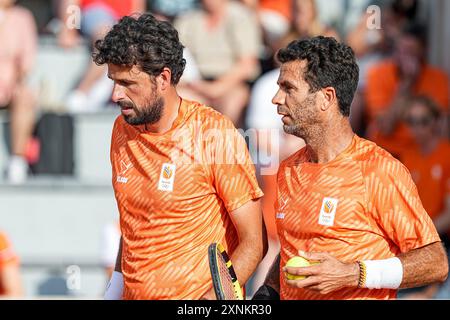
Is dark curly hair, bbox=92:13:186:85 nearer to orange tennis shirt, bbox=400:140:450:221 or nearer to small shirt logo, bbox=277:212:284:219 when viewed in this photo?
small shirt logo, bbox=277:212:284:219

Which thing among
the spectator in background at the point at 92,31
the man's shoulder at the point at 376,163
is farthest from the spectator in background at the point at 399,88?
the man's shoulder at the point at 376,163

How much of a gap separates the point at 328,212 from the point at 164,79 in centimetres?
97

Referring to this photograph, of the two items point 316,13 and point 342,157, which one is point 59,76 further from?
point 342,157

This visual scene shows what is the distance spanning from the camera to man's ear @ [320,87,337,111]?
13.3ft

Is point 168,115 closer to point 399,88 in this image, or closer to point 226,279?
point 226,279

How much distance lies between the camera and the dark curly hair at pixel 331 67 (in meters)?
4.06

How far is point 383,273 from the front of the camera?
3.79 meters

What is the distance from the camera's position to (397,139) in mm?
7617

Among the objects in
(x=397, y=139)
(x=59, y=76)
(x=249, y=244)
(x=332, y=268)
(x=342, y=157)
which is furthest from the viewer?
(x=59, y=76)

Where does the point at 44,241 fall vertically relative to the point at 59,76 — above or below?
below

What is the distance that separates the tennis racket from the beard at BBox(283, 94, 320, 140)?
0.57m
